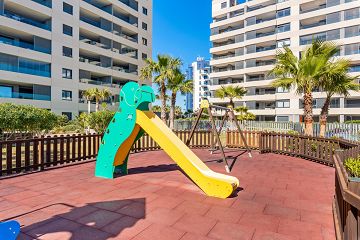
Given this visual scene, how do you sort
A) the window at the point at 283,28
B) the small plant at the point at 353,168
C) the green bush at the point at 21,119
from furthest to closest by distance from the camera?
the window at the point at 283,28, the green bush at the point at 21,119, the small plant at the point at 353,168

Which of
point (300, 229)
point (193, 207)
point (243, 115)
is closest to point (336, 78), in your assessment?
point (300, 229)

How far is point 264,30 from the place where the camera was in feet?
151

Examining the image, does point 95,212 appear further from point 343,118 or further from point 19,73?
point 343,118

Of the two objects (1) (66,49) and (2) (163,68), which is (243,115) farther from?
(1) (66,49)

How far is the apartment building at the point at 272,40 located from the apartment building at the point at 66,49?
62.0 feet

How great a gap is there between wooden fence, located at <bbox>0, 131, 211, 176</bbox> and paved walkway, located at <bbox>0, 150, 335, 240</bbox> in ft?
2.42

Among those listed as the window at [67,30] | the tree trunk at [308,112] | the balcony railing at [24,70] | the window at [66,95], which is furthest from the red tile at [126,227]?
the window at [67,30]

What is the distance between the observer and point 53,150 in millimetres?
8375

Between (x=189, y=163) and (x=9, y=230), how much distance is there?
4097mm

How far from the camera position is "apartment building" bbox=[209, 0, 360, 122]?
120ft

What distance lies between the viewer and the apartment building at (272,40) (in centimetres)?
3656

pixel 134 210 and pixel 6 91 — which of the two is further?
pixel 6 91

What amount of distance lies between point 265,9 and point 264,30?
3.81m

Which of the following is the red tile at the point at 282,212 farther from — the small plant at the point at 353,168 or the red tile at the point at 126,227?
the red tile at the point at 126,227
